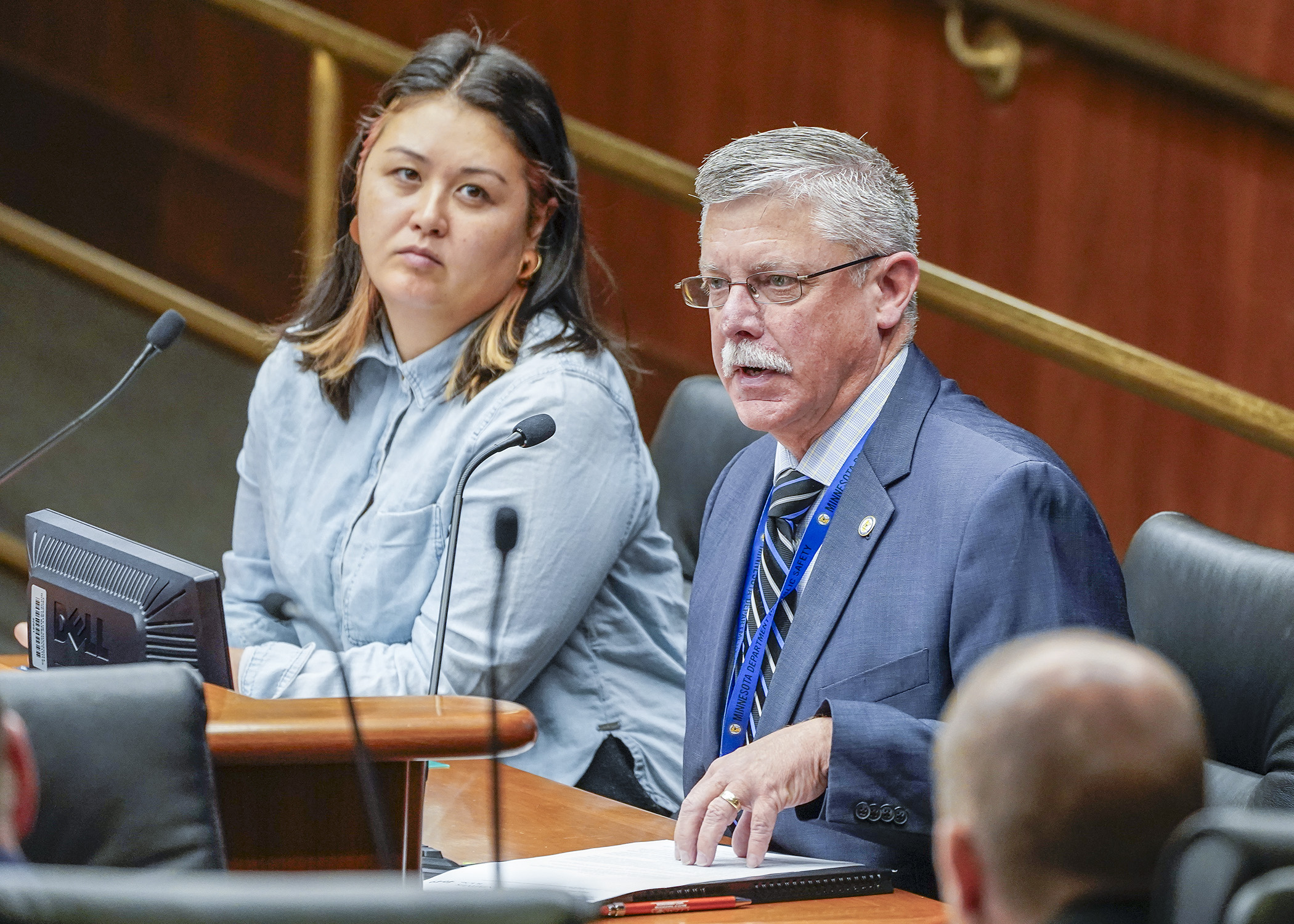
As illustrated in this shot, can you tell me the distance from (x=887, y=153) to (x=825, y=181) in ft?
6.78

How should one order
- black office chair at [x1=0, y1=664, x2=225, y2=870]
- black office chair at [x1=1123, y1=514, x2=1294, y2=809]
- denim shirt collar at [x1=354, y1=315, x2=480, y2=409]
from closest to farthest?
black office chair at [x1=0, y1=664, x2=225, y2=870] < black office chair at [x1=1123, y1=514, x2=1294, y2=809] < denim shirt collar at [x1=354, y1=315, x2=480, y2=409]

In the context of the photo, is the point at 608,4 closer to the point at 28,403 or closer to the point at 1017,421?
the point at 1017,421

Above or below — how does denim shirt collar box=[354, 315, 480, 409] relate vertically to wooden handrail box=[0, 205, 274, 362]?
below

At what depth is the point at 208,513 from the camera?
4.21m

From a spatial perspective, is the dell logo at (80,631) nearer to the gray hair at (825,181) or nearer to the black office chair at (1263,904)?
the gray hair at (825,181)

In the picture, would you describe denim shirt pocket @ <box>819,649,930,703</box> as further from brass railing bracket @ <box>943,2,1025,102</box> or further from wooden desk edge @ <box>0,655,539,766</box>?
brass railing bracket @ <box>943,2,1025,102</box>

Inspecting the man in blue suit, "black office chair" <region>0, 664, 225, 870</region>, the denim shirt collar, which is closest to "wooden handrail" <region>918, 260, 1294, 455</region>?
the denim shirt collar

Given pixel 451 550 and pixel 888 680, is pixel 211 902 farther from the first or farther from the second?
pixel 451 550

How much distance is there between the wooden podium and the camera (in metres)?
1.30

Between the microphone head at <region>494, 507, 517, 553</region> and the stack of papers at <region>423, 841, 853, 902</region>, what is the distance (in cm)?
29

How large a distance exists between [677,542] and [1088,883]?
1.90 metres

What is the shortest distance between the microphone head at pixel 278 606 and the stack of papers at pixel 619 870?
332 millimetres

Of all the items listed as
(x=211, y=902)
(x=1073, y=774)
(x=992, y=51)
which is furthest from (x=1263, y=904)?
(x=992, y=51)

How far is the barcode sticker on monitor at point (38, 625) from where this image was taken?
1.70 m
